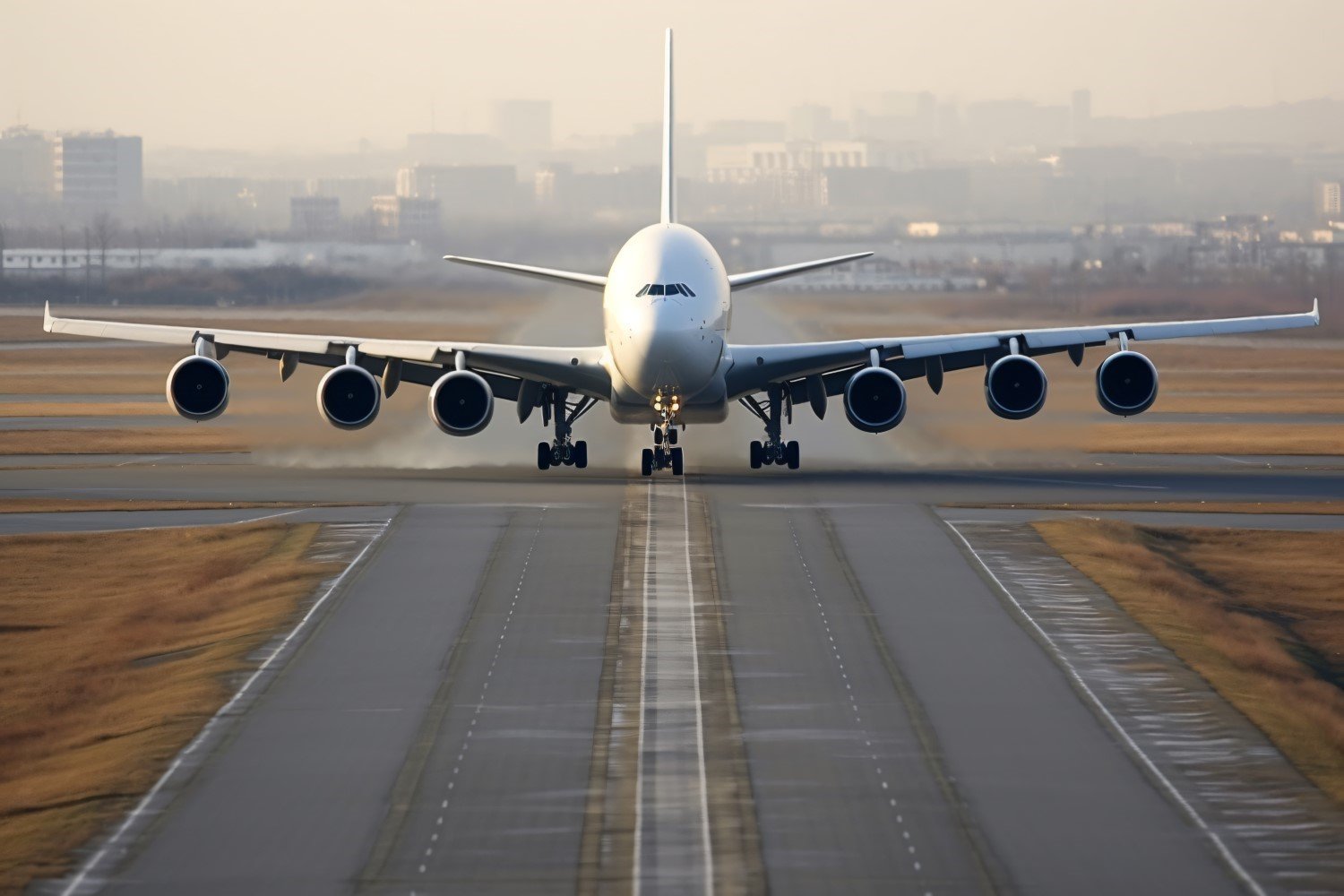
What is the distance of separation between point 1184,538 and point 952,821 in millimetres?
22174

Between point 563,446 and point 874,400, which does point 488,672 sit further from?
point 563,446

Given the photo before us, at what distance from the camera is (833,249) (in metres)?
87.9

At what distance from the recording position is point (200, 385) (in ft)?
155

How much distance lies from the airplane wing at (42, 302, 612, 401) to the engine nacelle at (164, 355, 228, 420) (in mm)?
877

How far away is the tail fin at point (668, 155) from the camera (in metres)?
55.0

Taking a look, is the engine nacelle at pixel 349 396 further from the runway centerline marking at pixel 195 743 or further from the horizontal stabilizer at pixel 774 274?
the horizontal stabilizer at pixel 774 274

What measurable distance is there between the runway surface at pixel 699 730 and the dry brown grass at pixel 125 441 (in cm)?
1424

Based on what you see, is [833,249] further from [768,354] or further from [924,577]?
[924,577]

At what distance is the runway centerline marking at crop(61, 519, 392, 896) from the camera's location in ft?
66.2

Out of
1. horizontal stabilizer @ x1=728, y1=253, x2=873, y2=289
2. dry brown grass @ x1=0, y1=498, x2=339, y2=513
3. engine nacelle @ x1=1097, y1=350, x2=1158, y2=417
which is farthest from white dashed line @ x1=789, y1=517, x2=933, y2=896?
dry brown grass @ x1=0, y1=498, x2=339, y2=513


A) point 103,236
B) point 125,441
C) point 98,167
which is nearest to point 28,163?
point 98,167

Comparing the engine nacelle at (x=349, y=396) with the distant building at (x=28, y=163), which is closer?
the engine nacelle at (x=349, y=396)

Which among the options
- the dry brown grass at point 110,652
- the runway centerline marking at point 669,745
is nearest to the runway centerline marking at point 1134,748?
the runway centerline marking at point 669,745

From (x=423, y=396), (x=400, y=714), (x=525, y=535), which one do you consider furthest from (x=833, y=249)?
(x=400, y=714)
